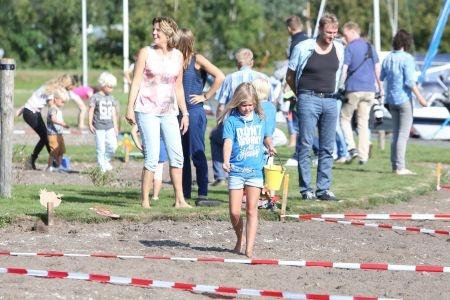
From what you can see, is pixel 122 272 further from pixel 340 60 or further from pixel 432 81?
pixel 432 81

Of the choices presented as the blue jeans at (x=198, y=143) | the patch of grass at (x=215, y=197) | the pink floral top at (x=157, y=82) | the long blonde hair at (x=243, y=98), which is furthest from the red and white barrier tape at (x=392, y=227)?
the long blonde hair at (x=243, y=98)

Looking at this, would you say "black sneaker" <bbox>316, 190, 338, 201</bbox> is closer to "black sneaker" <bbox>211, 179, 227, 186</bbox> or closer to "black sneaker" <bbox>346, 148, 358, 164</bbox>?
"black sneaker" <bbox>211, 179, 227, 186</bbox>

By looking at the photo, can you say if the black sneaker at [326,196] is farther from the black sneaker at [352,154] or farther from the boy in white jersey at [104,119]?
the black sneaker at [352,154]

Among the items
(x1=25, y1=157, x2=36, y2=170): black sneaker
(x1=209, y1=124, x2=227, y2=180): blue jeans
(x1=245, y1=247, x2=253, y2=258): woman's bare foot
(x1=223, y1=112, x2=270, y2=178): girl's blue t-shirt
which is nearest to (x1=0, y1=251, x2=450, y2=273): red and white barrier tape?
(x1=245, y1=247, x2=253, y2=258): woman's bare foot

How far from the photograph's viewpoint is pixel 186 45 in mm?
12945

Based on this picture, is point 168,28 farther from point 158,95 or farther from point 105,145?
point 105,145

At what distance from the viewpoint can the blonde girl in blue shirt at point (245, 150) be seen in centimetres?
1057

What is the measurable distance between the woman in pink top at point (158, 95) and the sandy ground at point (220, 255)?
2.29 ft

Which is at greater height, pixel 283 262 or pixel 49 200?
pixel 49 200

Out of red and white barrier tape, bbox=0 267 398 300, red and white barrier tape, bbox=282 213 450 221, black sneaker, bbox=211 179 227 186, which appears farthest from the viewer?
black sneaker, bbox=211 179 227 186

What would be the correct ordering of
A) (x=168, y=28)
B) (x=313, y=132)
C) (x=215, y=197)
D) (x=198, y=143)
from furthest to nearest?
(x=215, y=197), (x=313, y=132), (x=198, y=143), (x=168, y=28)

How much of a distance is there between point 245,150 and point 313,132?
365 cm

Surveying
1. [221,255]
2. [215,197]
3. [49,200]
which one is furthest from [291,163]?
[221,255]

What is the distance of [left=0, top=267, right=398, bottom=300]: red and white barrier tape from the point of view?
8.61 metres
